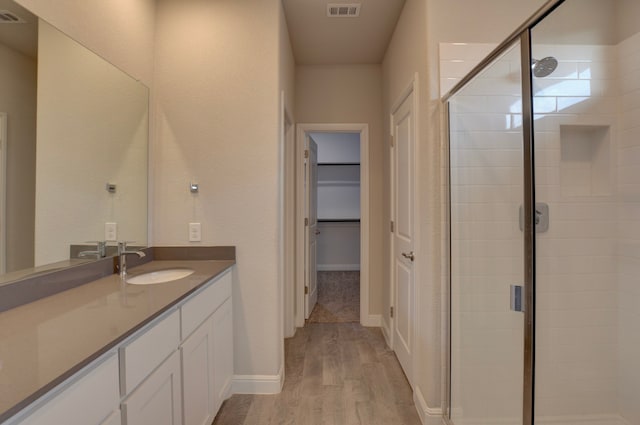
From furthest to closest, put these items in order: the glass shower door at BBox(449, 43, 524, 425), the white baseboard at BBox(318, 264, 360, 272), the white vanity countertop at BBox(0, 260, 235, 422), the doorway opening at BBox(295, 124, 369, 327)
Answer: the white baseboard at BBox(318, 264, 360, 272)
the doorway opening at BBox(295, 124, 369, 327)
the glass shower door at BBox(449, 43, 524, 425)
the white vanity countertop at BBox(0, 260, 235, 422)

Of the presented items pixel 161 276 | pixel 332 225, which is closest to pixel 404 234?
pixel 161 276

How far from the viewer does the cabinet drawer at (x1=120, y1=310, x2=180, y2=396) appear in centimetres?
97

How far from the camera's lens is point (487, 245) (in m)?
1.67

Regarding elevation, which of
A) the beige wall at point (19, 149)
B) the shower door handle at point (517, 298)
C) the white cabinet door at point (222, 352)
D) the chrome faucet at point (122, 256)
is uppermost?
the beige wall at point (19, 149)

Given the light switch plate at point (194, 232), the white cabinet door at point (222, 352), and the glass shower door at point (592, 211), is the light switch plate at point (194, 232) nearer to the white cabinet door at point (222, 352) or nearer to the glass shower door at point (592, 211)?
the white cabinet door at point (222, 352)

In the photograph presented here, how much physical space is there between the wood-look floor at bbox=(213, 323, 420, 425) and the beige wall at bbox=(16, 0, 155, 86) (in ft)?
7.34

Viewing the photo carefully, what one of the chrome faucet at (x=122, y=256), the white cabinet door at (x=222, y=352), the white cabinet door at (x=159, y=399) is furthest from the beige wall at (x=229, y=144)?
the white cabinet door at (x=159, y=399)

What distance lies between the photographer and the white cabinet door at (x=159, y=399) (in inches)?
A: 39.9

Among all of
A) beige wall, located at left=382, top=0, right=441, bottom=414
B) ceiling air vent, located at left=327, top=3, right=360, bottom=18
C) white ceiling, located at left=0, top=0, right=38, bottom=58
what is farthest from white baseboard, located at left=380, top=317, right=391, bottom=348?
white ceiling, located at left=0, top=0, right=38, bottom=58

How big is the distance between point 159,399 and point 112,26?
1.95 meters

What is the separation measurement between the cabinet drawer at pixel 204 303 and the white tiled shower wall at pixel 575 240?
1.46 m

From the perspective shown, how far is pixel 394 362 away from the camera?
8.36 ft

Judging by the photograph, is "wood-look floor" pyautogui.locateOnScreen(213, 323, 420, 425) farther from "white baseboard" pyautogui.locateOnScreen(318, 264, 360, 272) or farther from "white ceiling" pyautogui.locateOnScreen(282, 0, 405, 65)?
"white baseboard" pyautogui.locateOnScreen(318, 264, 360, 272)

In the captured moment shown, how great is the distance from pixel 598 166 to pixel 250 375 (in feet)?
7.84
